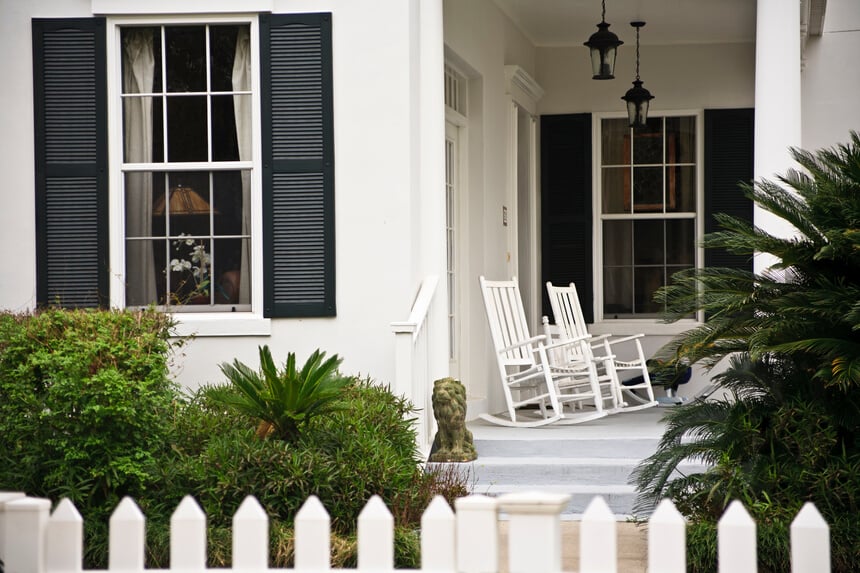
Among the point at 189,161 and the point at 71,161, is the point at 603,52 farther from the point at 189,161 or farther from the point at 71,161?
the point at 71,161

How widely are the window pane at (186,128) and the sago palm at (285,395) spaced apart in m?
2.03

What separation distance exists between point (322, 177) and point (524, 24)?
12.9 feet

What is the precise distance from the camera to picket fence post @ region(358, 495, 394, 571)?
2.22 meters

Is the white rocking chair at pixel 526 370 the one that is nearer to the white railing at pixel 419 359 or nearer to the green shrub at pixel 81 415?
the white railing at pixel 419 359

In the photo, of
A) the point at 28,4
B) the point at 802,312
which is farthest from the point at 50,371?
the point at 802,312

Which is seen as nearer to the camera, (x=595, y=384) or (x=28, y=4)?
(x=28, y=4)

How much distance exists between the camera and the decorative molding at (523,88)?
9.42 metres

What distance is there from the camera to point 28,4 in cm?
680

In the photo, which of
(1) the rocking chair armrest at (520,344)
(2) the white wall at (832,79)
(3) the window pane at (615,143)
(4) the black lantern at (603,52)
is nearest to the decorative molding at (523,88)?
(3) the window pane at (615,143)

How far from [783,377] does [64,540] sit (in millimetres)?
3271

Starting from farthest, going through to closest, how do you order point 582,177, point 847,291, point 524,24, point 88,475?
point 582,177 < point 524,24 < point 88,475 < point 847,291

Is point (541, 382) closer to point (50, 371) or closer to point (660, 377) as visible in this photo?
point (660, 377)

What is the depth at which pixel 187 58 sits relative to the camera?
6844mm

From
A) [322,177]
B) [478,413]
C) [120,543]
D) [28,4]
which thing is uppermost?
[28,4]
